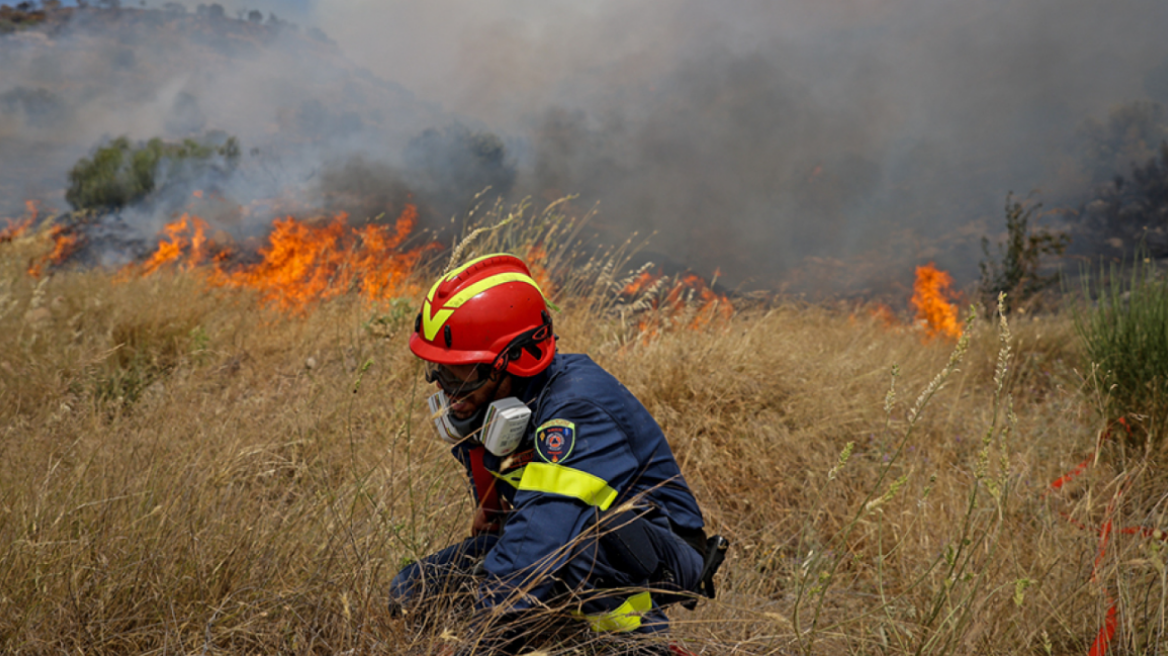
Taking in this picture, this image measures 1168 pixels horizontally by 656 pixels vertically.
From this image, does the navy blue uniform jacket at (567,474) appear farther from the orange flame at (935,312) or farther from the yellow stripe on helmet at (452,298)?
the orange flame at (935,312)

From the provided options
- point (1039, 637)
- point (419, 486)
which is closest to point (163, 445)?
point (419, 486)

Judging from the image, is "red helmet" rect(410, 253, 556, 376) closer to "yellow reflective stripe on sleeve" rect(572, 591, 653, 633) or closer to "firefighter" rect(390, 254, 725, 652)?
"firefighter" rect(390, 254, 725, 652)

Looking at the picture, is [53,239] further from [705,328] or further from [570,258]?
[705,328]

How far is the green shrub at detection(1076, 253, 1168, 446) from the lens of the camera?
9.11ft

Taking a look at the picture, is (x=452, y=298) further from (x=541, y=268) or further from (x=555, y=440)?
(x=541, y=268)

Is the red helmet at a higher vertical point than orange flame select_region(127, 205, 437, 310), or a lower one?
higher

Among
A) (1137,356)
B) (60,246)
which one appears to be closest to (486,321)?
(1137,356)

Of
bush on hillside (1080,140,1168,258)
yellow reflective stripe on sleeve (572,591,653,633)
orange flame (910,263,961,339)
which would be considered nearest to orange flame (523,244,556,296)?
yellow reflective stripe on sleeve (572,591,653,633)

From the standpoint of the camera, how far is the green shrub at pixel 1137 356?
9.11 feet

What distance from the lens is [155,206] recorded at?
13.5 metres

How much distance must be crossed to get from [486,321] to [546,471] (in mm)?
436

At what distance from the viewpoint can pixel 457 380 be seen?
164 cm

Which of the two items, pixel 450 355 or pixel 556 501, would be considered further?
pixel 450 355

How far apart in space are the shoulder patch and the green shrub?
268cm
